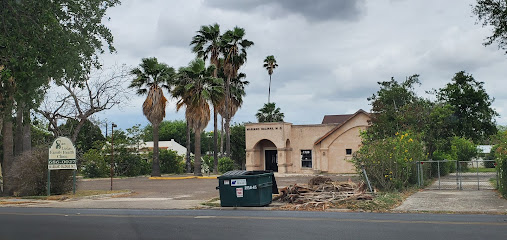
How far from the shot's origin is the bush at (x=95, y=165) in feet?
149

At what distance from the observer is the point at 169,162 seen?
1984 inches

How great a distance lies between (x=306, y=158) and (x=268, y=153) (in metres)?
3.84

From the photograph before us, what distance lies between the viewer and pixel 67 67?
38.3 feet

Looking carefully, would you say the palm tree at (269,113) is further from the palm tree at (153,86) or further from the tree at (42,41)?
the tree at (42,41)

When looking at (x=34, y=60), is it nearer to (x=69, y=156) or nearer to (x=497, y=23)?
(x=69, y=156)

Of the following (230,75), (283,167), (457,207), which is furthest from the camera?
(230,75)

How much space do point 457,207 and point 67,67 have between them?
38.9ft

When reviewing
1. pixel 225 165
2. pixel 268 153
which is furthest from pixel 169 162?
pixel 268 153

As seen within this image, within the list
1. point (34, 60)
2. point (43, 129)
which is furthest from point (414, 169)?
point (43, 129)

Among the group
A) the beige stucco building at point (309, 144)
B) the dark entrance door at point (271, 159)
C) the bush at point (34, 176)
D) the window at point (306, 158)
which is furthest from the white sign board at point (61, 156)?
the dark entrance door at point (271, 159)

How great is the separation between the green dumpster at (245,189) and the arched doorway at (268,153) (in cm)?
2834

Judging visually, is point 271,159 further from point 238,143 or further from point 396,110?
point 396,110

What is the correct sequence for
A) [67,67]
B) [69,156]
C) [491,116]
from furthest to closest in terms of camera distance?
1. [491,116]
2. [69,156]
3. [67,67]

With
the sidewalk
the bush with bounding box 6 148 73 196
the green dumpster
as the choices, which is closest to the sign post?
the bush with bounding box 6 148 73 196
